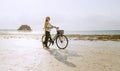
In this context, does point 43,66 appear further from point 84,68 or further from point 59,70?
point 84,68

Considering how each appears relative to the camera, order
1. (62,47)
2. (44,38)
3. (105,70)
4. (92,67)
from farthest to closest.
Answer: (44,38) < (62,47) < (92,67) < (105,70)

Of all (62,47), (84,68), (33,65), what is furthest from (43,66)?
(62,47)

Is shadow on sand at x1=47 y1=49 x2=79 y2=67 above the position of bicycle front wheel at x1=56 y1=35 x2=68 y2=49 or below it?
below

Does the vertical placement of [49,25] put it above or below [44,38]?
above

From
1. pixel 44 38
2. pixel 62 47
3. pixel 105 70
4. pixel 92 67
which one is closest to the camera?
pixel 105 70

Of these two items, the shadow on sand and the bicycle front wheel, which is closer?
the shadow on sand

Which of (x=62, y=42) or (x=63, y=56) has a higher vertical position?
(x=62, y=42)

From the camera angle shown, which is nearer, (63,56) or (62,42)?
(63,56)

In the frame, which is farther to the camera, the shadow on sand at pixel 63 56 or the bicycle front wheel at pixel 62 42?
the bicycle front wheel at pixel 62 42

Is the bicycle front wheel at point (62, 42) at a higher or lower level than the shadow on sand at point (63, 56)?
higher

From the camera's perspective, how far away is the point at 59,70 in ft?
26.0

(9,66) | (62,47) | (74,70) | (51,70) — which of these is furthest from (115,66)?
(62,47)

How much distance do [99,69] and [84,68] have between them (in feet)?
1.85

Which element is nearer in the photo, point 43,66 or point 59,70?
point 59,70
